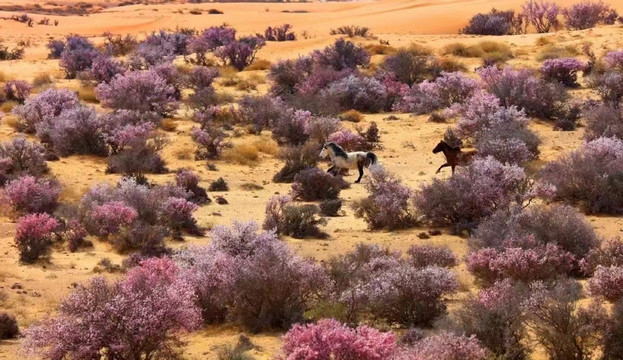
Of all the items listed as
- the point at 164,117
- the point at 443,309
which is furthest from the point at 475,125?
the point at 443,309

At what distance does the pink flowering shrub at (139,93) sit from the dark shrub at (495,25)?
921 inches

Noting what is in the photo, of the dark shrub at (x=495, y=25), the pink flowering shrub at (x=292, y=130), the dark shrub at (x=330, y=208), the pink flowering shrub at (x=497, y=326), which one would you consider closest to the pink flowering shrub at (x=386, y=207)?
the dark shrub at (x=330, y=208)

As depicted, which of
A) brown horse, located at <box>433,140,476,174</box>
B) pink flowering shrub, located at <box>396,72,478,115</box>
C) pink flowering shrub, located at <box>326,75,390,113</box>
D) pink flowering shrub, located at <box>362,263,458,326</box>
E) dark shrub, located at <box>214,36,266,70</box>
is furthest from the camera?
dark shrub, located at <box>214,36,266,70</box>

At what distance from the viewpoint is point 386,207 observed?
50.2 ft

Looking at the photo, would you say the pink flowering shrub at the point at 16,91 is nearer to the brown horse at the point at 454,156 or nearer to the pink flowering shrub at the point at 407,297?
the brown horse at the point at 454,156

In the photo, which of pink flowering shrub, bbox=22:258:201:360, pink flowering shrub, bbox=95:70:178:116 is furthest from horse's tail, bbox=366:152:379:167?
pink flowering shrub, bbox=22:258:201:360

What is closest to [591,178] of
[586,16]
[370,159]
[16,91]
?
[370,159]

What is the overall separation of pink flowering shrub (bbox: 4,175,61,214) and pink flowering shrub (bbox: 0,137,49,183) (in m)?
1.73

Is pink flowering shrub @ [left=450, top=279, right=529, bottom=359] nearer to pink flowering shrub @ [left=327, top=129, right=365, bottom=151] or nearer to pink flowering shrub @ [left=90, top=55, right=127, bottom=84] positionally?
pink flowering shrub @ [left=327, top=129, right=365, bottom=151]

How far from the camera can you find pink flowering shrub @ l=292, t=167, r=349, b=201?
1770 cm

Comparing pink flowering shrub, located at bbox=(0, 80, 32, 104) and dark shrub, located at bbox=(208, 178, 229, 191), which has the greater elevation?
pink flowering shrub, located at bbox=(0, 80, 32, 104)

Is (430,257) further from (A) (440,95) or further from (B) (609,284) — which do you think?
(A) (440,95)

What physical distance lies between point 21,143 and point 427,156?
943 cm

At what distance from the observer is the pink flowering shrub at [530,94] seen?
2527 cm
